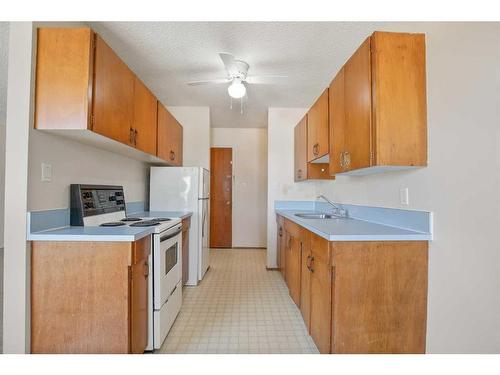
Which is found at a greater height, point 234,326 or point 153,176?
point 153,176

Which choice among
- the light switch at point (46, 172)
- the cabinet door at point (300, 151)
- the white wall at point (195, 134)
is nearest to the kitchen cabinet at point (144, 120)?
the light switch at point (46, 172)

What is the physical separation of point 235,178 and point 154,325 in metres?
3.48

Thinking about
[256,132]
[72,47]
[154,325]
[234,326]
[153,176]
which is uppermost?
[256,132]

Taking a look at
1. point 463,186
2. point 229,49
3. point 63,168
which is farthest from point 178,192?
point 463,186

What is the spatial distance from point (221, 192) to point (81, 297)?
3619 mm

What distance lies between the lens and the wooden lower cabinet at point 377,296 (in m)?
Answer: 1.36

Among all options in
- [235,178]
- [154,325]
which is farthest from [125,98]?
[235,178]

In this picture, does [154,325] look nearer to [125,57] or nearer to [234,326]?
[234,326]

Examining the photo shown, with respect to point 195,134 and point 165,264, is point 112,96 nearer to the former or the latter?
point 165,264

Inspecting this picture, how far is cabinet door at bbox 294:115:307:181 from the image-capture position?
9.37 ft

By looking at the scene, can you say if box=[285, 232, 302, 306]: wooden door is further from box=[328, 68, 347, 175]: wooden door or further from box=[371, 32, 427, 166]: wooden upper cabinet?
box=[371, 32, 427, 166]: wooden upper cabinet

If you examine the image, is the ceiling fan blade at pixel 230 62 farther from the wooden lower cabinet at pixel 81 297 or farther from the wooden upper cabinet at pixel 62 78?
the wooden lower cabinet at pixel 81 297

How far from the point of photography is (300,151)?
3068mm

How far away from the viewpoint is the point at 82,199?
169 centimetres
